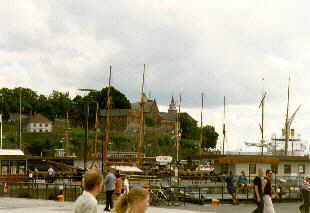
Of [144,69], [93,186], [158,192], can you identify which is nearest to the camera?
[93,186]

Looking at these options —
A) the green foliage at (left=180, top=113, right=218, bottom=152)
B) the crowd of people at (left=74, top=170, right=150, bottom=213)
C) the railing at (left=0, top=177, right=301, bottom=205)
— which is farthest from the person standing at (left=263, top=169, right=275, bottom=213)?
the green foliage at (left=180, top=113, right=218, bottom=152)

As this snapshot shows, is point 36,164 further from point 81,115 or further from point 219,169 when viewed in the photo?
point 81,115

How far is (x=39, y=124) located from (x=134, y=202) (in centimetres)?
17560

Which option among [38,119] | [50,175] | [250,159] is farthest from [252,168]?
[38,119]

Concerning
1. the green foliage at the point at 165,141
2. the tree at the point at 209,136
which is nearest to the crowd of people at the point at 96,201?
the green foliage at the point at 165,141

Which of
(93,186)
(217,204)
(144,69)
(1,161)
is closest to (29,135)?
(144,69)

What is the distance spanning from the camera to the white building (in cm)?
17816

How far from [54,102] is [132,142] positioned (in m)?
28.7

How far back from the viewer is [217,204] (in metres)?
34.8

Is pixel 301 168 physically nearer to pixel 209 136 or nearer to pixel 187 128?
pixel 187 128

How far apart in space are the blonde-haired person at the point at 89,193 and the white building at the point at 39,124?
172308mm

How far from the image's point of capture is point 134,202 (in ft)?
19.2

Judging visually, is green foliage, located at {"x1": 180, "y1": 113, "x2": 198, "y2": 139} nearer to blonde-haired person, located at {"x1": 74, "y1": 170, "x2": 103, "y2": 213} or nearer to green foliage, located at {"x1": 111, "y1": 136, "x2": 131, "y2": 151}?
green foliage, located at {"x1": 111, "y1": 136, "x2": 131, "y2": 151}

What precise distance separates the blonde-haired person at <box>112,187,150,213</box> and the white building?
174 metres
